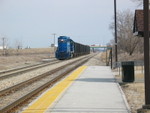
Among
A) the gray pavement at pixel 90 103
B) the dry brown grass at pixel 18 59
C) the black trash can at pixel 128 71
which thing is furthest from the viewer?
the dry brown grass at pixel 18 59

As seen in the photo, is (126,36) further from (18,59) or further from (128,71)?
(128,71)

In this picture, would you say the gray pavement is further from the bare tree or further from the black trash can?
the bare tree

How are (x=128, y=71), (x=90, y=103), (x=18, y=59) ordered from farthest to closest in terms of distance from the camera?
(x=18, y=59)
(x=128, y=71)
(x=90, y=103)

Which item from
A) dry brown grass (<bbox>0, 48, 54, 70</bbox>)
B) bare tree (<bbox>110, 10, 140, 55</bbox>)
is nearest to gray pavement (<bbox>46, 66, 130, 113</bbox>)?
dry brown grass (<bbox>0, 48, 54, 70</bbox>)

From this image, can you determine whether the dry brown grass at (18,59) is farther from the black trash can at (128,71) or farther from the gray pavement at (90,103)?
the gray pavement at (90,103)

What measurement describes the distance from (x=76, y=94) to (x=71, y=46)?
4937cm

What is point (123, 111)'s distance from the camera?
10.0 meters

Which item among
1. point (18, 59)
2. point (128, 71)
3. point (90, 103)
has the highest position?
point (128, 71)

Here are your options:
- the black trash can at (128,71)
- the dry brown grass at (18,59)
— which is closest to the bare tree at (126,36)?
the dry brown grass at (18,59)

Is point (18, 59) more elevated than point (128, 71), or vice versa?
point (128, 71)

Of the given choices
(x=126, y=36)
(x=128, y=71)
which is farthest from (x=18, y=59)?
(x=128, y=71)

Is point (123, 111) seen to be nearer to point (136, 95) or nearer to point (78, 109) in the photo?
point (78, 109)

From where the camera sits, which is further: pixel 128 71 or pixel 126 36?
pixel 126 36

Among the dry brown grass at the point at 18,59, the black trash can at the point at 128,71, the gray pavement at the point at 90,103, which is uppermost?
the black trash can at the point at 128,71
